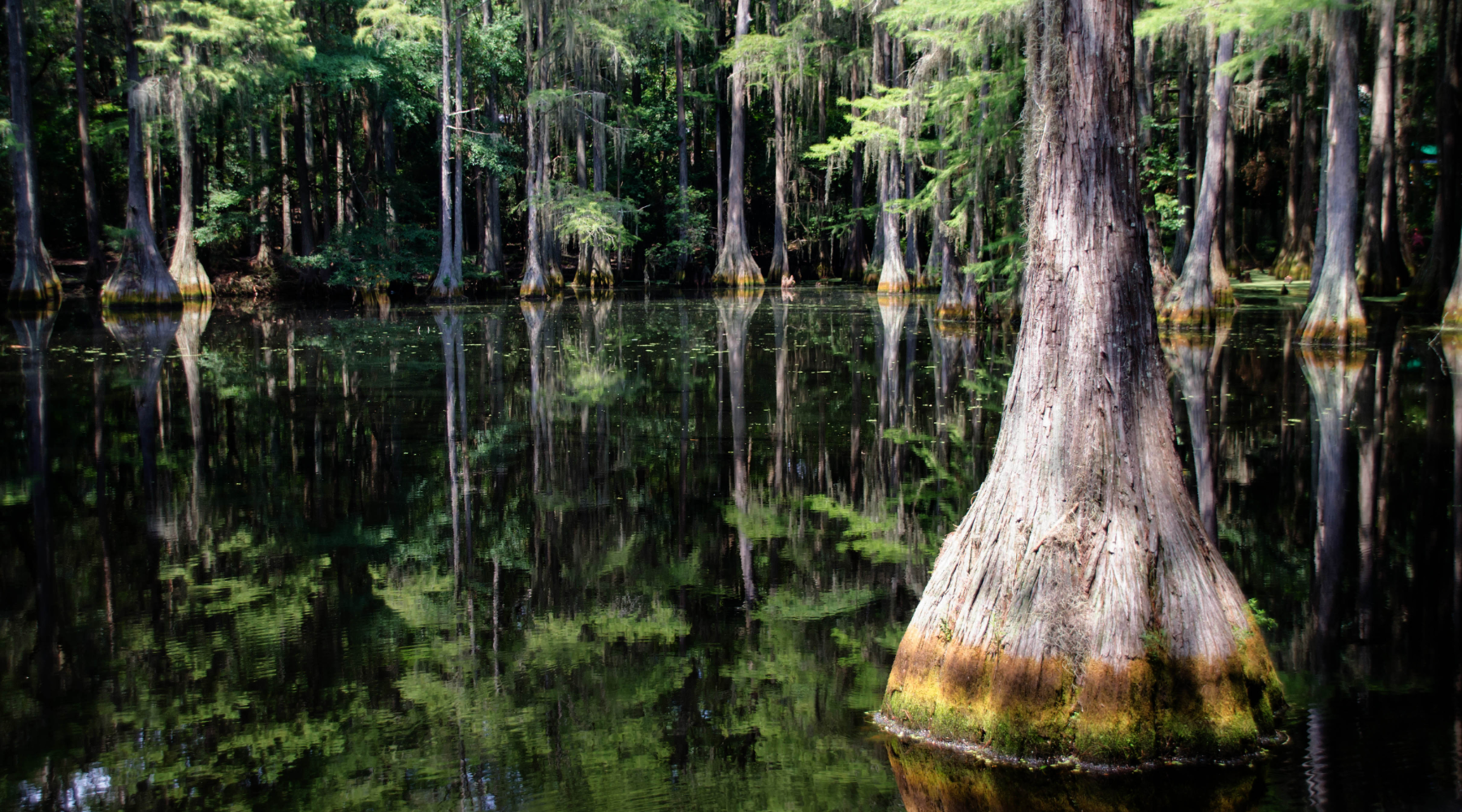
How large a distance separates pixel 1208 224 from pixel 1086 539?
15.3m

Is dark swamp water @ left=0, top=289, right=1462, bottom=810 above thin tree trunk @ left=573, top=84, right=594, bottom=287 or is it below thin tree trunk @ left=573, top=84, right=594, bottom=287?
below

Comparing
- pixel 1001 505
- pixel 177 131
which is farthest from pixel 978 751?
pixel 177 131

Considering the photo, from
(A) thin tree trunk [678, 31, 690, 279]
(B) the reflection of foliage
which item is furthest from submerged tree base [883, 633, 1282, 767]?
(A) thin tree trunk [678, 31, 690, 279]

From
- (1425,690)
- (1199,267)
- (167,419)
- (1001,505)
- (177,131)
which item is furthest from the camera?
(177,131)

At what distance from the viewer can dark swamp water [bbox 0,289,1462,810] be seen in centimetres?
386

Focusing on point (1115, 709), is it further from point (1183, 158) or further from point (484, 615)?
point (1183, 158)

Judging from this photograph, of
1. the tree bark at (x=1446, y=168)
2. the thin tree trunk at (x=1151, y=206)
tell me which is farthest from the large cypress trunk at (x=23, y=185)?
the tree bark at (x=1446, y=168)

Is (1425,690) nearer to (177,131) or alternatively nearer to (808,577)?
(808,577)

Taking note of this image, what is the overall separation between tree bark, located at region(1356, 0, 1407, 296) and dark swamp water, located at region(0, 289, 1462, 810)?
8.81 meters

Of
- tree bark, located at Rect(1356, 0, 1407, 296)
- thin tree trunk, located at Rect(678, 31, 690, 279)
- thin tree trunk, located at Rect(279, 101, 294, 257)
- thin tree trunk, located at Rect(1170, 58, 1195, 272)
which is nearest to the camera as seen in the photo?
tree bark, located at Rect(1356, 0, 1407, 296)

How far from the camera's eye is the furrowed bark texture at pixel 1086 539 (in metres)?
3.77

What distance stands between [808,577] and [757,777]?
85.5 inches

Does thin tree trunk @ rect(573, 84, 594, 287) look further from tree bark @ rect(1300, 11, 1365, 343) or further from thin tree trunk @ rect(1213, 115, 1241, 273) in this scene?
tree bark @ rect(1300, 11, 1365, 343)

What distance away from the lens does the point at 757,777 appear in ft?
12.8
